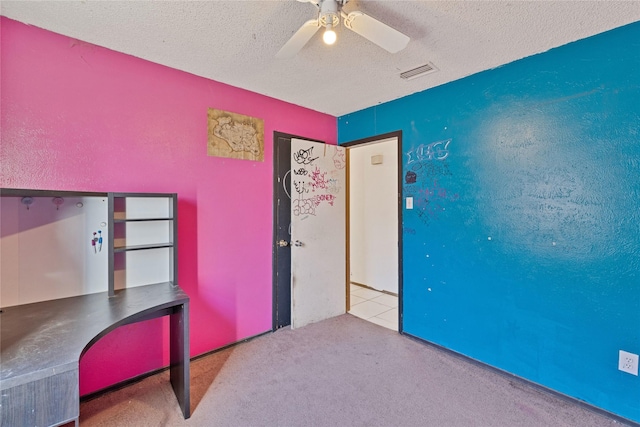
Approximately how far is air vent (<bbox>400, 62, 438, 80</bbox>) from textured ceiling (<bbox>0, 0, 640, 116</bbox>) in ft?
0.16

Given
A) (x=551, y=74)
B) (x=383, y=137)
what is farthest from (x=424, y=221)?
(x=551, y=74)

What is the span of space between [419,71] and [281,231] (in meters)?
1.90

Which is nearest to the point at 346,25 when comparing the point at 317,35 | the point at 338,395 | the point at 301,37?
the point at 301,37

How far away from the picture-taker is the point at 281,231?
3.03 m

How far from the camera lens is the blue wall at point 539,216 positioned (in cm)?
178

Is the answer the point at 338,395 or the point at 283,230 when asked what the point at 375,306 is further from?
the point at 338,395

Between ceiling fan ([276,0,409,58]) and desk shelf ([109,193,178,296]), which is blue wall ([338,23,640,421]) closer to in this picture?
ceiling fan ([276,0,409,58])

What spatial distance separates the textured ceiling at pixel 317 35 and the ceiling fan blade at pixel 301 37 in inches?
7.4

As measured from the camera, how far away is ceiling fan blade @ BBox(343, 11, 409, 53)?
1381 millimetres

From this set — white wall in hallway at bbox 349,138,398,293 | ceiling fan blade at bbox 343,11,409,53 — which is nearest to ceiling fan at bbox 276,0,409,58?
ceiling fan blade at bbox 343,11,409,53

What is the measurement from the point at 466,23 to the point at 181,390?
9.20ft

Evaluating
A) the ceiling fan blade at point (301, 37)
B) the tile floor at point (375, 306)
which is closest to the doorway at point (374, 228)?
the tile floor at point (375, 306)

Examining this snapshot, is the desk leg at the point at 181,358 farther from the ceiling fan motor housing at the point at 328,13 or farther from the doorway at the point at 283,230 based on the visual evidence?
the ceiling fan motor housing at the point at 328,13

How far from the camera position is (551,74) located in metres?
2.02
